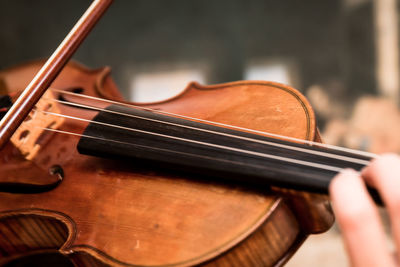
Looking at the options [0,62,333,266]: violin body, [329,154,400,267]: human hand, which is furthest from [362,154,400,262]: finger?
[0,62,333,266]: violin body

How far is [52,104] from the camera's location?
752 mm

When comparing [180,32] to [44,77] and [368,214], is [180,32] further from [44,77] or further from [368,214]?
[368,214]

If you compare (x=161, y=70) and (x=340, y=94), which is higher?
(x=161, y=70)

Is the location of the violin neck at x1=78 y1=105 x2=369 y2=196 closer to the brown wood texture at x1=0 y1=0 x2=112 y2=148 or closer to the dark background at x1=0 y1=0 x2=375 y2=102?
the brown wood texture at x1=0 y1=0 x2=112 y2=148

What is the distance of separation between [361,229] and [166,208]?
0.89ft

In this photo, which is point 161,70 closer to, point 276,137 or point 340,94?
point 340,94

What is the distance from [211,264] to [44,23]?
143 cm

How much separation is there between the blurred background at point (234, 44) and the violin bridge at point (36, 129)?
73cm

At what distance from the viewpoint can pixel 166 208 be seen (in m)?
0.51

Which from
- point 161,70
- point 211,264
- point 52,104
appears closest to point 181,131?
point 211,264

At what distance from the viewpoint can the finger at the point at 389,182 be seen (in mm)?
358

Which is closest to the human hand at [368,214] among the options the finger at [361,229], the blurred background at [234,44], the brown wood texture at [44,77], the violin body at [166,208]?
the finger at [361,229]

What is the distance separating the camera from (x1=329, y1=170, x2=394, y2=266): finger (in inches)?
13.7

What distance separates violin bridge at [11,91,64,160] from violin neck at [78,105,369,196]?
14cm
